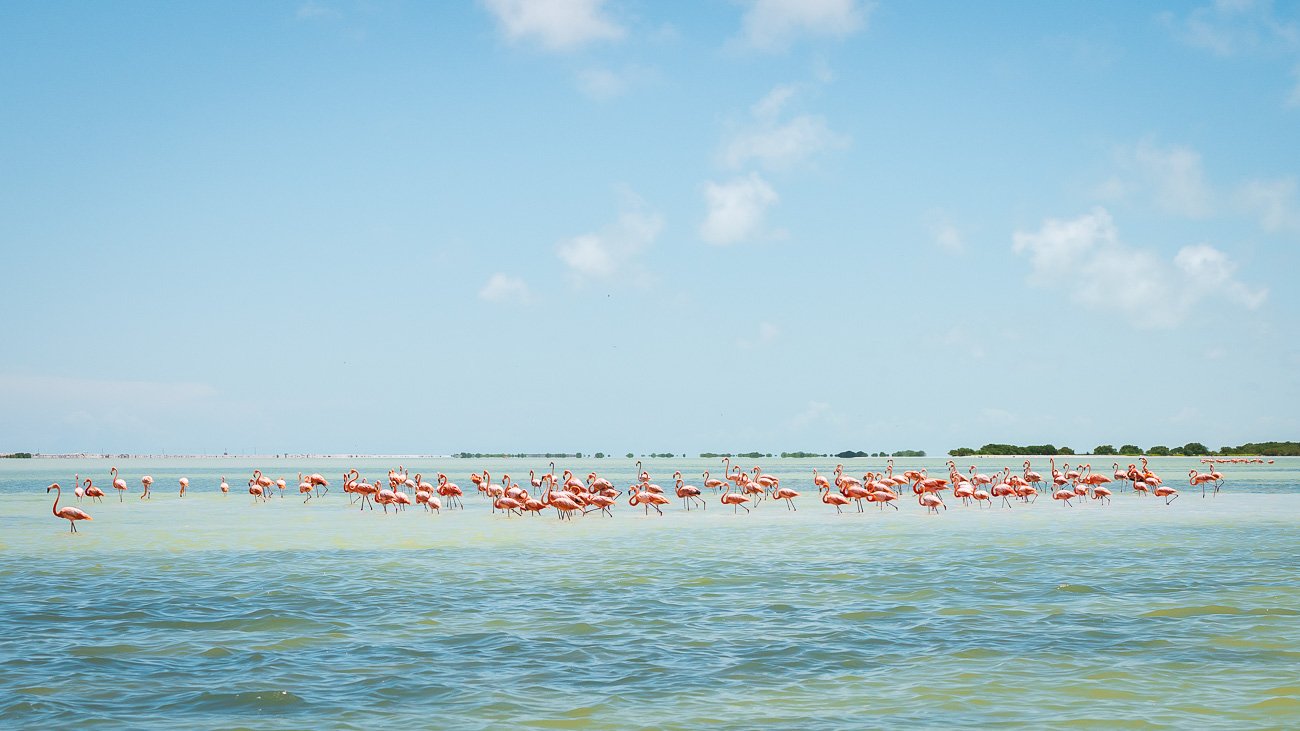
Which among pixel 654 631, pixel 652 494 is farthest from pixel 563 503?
pixel 654 631

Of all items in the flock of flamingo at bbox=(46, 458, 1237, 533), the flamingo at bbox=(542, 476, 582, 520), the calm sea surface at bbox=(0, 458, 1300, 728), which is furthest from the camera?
the flock of flamingo at bbox=(46, 458, 1237, 533)

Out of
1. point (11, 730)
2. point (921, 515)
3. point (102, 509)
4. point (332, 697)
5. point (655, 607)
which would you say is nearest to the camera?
point (11, 730)

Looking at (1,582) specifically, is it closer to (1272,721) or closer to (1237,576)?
(1272,721)

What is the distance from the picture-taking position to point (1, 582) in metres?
16.6

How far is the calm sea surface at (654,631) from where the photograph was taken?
8977mm

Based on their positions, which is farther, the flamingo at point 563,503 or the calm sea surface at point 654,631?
the flamingo at point 563,503

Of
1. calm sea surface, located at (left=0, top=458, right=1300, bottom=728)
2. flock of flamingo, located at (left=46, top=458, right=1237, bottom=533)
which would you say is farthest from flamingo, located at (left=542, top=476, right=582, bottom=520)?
calm sea surface, located at (left=0, top=458, right=1300, bottom=728)

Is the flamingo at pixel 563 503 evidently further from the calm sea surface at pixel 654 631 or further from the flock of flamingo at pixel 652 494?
the calm sea surface at pixel 654 631

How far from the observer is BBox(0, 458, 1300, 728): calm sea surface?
898 cm

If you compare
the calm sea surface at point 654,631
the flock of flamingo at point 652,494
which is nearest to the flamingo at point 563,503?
the flock of flamingo at point 652,494

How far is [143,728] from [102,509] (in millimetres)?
29316

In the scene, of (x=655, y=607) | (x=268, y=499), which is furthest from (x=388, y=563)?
(x=268, y=499)

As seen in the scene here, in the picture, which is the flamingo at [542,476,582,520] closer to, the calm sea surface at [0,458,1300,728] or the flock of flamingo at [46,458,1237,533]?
the flock of flamingo at [46,458,1237,533]

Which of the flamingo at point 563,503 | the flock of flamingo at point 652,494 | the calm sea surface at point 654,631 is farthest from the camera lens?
the flock of flamingo at point 652,494
